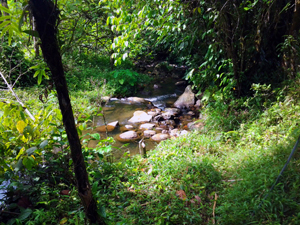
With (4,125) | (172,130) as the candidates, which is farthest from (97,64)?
(4,125)

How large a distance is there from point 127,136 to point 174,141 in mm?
1942

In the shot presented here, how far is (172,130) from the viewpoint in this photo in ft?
19.6

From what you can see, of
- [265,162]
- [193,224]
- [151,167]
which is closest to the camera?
[193,224]

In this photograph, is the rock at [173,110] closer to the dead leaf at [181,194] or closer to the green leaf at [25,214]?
the dead leaf at [181,194]

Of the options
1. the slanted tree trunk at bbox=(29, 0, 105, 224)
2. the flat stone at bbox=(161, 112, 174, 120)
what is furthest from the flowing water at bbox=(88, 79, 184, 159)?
the slanted tree trunk at bbox=(29, 0, 105, 224)

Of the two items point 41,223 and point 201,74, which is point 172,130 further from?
point 41,223

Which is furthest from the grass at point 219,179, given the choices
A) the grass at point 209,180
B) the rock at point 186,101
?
the rock at point 186,101

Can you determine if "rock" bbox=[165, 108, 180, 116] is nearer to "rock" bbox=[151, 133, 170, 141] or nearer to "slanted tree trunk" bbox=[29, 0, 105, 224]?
"rock" bbox=[151, 133, 170, 141]

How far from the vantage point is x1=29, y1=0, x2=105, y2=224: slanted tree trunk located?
50.9 inches

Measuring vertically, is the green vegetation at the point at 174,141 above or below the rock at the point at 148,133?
above

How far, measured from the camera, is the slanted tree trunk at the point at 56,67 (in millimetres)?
1294

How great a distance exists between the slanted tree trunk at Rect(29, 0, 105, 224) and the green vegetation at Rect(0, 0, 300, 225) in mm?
21

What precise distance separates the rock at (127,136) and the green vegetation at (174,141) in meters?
1.70

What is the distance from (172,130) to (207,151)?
237 centimetres
